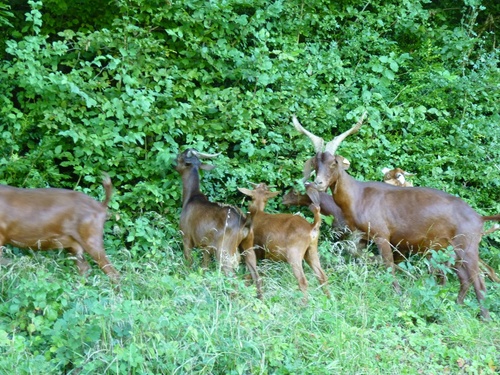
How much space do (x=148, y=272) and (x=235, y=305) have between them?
1480 millimetres

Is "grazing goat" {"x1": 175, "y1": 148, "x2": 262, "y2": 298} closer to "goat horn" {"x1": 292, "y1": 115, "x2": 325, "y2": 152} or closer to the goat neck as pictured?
the goat neck

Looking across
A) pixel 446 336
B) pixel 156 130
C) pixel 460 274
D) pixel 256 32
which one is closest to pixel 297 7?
pixel 256 32

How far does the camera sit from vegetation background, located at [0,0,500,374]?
6355mm

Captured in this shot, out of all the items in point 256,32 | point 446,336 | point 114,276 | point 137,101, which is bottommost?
point 114,276

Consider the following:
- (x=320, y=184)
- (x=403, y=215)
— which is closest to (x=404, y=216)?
(x=403, y=215)

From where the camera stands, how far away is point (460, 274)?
30.3ft

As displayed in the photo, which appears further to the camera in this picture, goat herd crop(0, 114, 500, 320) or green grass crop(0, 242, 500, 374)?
goat herd crop(0, 114, 500, 320)

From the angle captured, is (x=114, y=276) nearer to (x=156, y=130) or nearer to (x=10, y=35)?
(x=156, y=130)

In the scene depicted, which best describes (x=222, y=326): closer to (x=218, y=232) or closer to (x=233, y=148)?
(x=218, y=232)

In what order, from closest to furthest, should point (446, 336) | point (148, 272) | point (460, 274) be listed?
point (446, 336), point (148, 272), point (460, 274)

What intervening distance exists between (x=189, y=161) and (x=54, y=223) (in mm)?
2368

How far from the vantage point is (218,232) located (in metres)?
8.87

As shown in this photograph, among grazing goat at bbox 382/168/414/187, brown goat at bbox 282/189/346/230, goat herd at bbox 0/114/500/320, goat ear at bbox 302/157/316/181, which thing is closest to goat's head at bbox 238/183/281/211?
goat herd at bbox 0/114/500/320

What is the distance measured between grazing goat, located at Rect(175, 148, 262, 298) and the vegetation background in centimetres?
30
